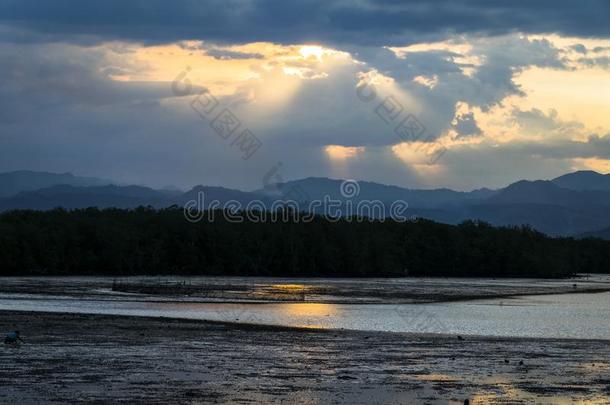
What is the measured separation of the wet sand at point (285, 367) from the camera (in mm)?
26062

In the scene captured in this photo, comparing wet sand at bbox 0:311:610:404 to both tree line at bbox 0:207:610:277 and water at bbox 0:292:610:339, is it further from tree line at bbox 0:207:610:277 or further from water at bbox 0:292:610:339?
tree line at bbox 0:207:610:277

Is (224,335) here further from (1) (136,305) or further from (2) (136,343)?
(1) (136,305)

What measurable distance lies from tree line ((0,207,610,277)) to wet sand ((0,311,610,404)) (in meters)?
91.6

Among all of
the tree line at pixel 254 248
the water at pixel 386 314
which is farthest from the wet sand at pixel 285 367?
the tree line at pixel 254 248

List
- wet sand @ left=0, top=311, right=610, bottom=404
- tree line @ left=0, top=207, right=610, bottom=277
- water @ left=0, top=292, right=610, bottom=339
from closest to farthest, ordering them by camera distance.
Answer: wet sand @ left=0, top=311, right=610, bottom=404, water @ left=0, top=292, right=610, bottom=339, tree line @ left=0, top=207, right=610, bottom=277

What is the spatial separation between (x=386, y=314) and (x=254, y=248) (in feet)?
322

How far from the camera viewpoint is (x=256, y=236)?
16212 centimetres

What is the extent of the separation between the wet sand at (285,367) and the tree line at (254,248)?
91.6m

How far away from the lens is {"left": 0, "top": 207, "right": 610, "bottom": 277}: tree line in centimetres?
13762

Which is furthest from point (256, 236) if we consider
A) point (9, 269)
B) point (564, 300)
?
point (564, 300)

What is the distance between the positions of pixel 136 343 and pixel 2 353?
595cm

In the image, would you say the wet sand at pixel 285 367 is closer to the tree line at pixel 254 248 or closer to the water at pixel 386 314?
the water at pixel 386 314

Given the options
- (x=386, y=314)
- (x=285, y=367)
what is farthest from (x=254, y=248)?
(x=285, y=367)

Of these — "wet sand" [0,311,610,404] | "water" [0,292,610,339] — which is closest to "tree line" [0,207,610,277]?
"water" [0,292,610,339]
